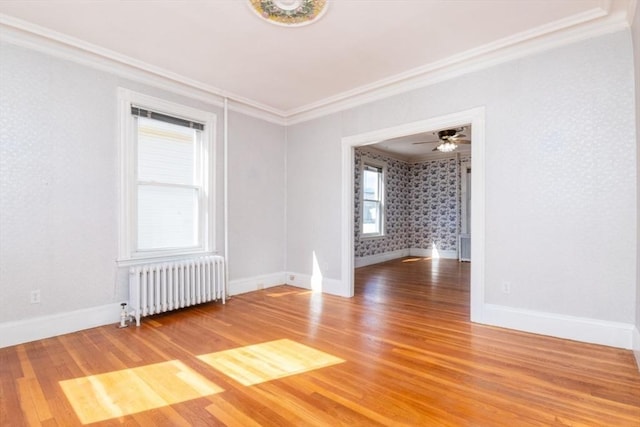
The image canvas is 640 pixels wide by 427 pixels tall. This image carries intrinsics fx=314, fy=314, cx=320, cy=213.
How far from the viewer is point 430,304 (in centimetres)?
406

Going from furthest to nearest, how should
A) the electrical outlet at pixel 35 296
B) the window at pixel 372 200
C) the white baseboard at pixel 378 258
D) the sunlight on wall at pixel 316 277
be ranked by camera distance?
the window at pixel 372 200, the white baseboard at pixel 378 258, the sunlight on wall at pixel 316 277, the electrical outlet at pixel 35 296

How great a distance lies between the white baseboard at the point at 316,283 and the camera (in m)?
4.57

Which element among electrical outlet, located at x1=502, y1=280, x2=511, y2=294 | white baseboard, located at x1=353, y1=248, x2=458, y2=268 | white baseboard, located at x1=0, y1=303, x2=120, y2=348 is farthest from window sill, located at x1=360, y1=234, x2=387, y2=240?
white baseboard, located at x1=0, y1=303, x2=120, y2=348

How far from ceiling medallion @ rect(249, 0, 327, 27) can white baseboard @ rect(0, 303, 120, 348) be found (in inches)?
129

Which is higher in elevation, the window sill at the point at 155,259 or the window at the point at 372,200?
the window at the point at 372,200

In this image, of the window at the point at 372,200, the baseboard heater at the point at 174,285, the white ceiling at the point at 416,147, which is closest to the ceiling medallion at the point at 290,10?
the baseboard heater at the point at 174,285

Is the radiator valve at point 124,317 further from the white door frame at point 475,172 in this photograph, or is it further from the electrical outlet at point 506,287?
the electrical outlet at point 506,287

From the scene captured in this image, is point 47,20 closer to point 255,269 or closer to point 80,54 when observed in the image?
point 80,54

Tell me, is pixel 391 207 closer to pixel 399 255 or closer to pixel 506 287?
pixel 399 255

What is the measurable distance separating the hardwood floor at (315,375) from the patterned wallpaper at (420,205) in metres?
4.96

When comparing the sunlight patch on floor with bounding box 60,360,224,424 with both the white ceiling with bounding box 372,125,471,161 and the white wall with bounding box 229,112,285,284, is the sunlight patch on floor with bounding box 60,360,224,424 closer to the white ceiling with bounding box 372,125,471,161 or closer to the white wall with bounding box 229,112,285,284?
the white wall with bounding box 229,112,285,284

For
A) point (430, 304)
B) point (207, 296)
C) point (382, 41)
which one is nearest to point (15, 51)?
point (207, 296)

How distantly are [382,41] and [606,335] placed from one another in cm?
326

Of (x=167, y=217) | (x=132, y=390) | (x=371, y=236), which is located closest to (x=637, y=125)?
(x=132, y=390)
